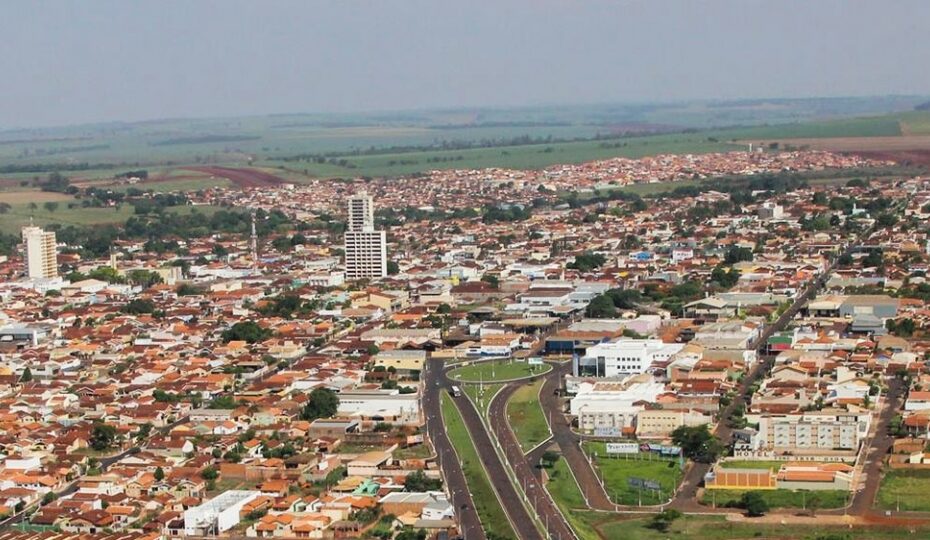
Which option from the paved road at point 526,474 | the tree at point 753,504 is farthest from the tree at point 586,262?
the tree at point 753,504

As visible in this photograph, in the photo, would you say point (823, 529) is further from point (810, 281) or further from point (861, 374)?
point (810, 281)

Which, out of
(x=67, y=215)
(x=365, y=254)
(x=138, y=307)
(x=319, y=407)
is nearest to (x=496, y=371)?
(x=319, y=407)

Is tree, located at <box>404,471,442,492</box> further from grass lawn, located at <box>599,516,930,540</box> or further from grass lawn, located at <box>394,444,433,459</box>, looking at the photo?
grass lawn, located at <box>599,516,930,540</box>

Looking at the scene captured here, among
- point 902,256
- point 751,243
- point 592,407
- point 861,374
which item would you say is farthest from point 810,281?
point 592,407

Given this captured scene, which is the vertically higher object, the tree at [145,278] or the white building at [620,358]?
the white building at [620,358]

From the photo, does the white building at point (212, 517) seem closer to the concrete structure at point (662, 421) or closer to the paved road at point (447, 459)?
the paved road at point (447, 459)

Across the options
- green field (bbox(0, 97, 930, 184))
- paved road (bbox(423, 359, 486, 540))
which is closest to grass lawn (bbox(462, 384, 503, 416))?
paved road (bbox(423, 359, 486, 540))

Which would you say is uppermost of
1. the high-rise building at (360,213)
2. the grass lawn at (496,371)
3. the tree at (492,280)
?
the high-rise building at (360,213)
